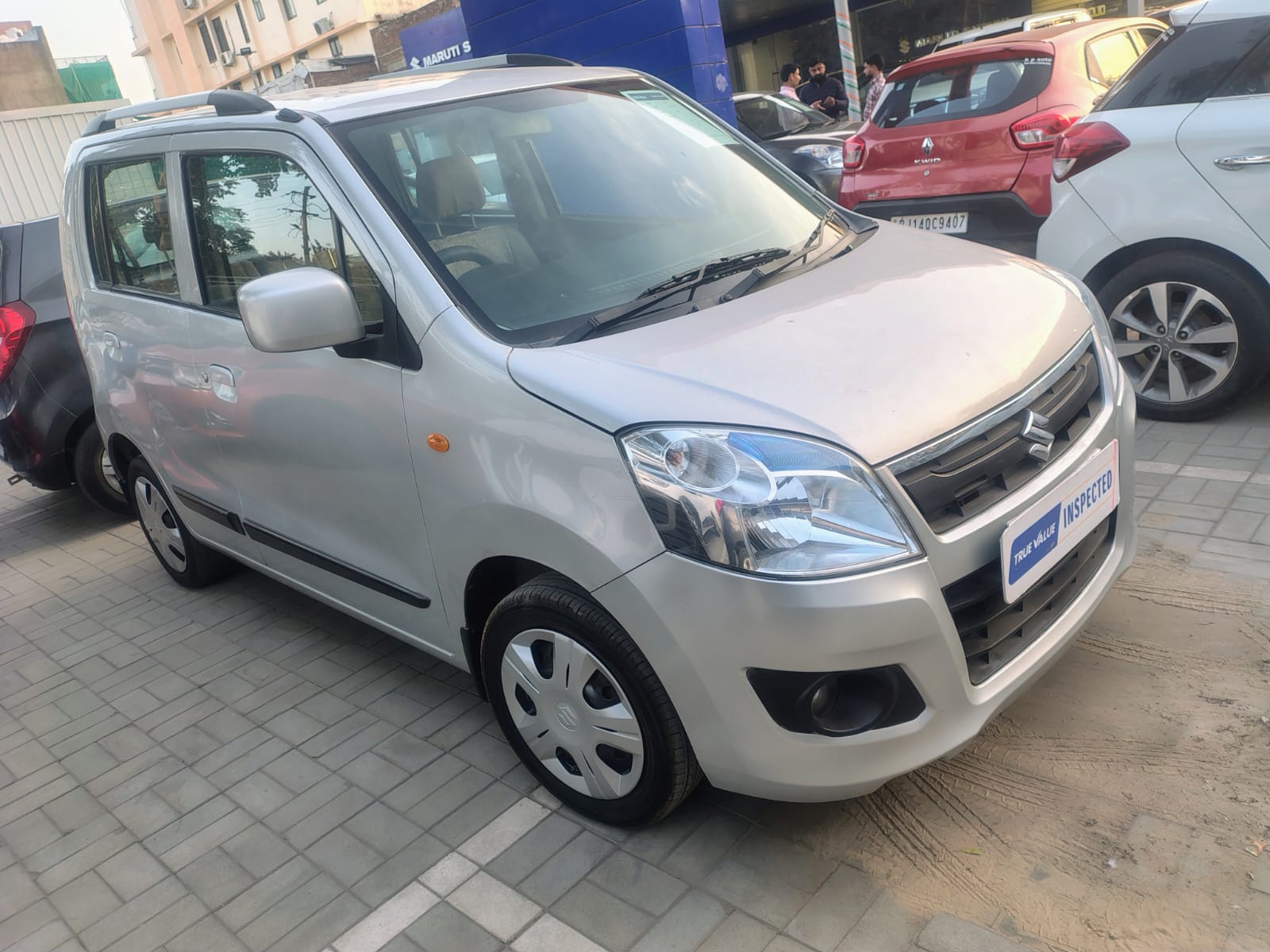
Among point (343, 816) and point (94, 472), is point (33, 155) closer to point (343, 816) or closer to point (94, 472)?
point (94, 472)

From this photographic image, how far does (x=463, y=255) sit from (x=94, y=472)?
168 inches

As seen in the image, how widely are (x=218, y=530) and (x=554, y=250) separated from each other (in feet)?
6.65

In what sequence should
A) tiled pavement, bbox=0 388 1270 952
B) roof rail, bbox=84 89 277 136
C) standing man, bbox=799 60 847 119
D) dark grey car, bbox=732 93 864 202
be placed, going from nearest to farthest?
tiled pavement, bbox=0 388 1270 952 → roof rail, bbox=84 89 277 136 → dark grey car, bbox=732 93 864 202 → standing man, bbox=799 60 847 119

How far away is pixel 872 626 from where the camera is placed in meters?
2.11

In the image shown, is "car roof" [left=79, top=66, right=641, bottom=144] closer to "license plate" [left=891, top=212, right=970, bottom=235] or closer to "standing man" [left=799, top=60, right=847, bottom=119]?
"license plate" [left=891, top=212, right=970, bottom=235]

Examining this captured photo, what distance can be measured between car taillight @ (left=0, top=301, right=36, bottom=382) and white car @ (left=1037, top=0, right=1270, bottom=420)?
5.34m

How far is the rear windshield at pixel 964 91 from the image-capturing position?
6.43m

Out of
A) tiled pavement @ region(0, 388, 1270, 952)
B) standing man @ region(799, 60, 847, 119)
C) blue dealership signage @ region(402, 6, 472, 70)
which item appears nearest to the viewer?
tiled pavement @ region(0, 388, 1270, 952)

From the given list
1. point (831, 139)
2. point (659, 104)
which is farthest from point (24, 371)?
point (831, 139)

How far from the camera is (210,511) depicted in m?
4.04

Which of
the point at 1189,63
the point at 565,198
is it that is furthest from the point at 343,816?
the point at 1189,63

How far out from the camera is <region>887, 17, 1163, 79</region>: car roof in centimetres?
652

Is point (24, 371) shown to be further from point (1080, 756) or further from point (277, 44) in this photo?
point (277, 44)

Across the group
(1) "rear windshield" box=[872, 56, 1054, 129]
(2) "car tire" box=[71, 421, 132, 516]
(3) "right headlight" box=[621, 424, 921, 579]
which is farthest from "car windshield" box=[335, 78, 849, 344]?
(2) "car tire" box=[71, 421, 132, 516]
